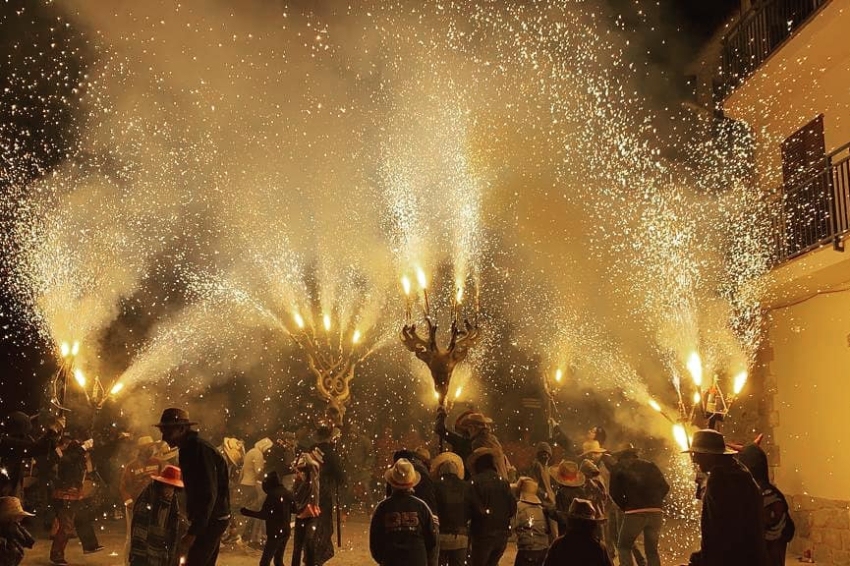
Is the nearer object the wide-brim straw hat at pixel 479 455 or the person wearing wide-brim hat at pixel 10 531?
the person wearing wide-brim hat at pixel 10 531

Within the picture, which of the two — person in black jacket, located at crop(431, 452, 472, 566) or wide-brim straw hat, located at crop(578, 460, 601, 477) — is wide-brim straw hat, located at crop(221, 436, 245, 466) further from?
person in black jacket, located at crop(431, 452, 472, 566)

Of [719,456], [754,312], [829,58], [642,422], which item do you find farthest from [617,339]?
[719,456]

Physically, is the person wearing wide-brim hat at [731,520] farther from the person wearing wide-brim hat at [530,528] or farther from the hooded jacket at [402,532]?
the person wearing wide-brim hat at [530,528]

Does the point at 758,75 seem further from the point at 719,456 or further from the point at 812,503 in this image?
the point at 719,456

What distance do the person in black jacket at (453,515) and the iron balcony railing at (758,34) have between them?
849cm

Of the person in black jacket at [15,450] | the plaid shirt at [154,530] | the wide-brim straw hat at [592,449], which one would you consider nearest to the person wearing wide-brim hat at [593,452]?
the wide-brim straw hat at [592,449]

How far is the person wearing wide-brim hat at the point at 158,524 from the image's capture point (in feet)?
15.4

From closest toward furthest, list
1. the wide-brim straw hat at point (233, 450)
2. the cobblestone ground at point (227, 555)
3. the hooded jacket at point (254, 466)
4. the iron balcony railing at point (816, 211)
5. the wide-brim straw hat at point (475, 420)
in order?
the wide-brim straw hat at point (475, 420) → the cobblestone ground at point (227, 555) → the iron balcony railing at point (816, 211) → the hooded jacket at point (254, 466) → the wide-brim straw hat at point (233, 450)

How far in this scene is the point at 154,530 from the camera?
478 cm

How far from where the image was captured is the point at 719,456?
13.3 ft

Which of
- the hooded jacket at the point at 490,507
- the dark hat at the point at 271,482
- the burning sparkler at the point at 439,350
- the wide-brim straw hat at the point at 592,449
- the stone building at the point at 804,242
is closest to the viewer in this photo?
the hooded jacket at the point at 490,507

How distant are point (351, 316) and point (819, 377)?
1253cm

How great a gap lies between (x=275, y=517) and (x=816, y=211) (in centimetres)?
846

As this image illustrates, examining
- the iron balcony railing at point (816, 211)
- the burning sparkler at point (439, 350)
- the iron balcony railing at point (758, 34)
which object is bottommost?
the burning sparkler at point (439, 350)
